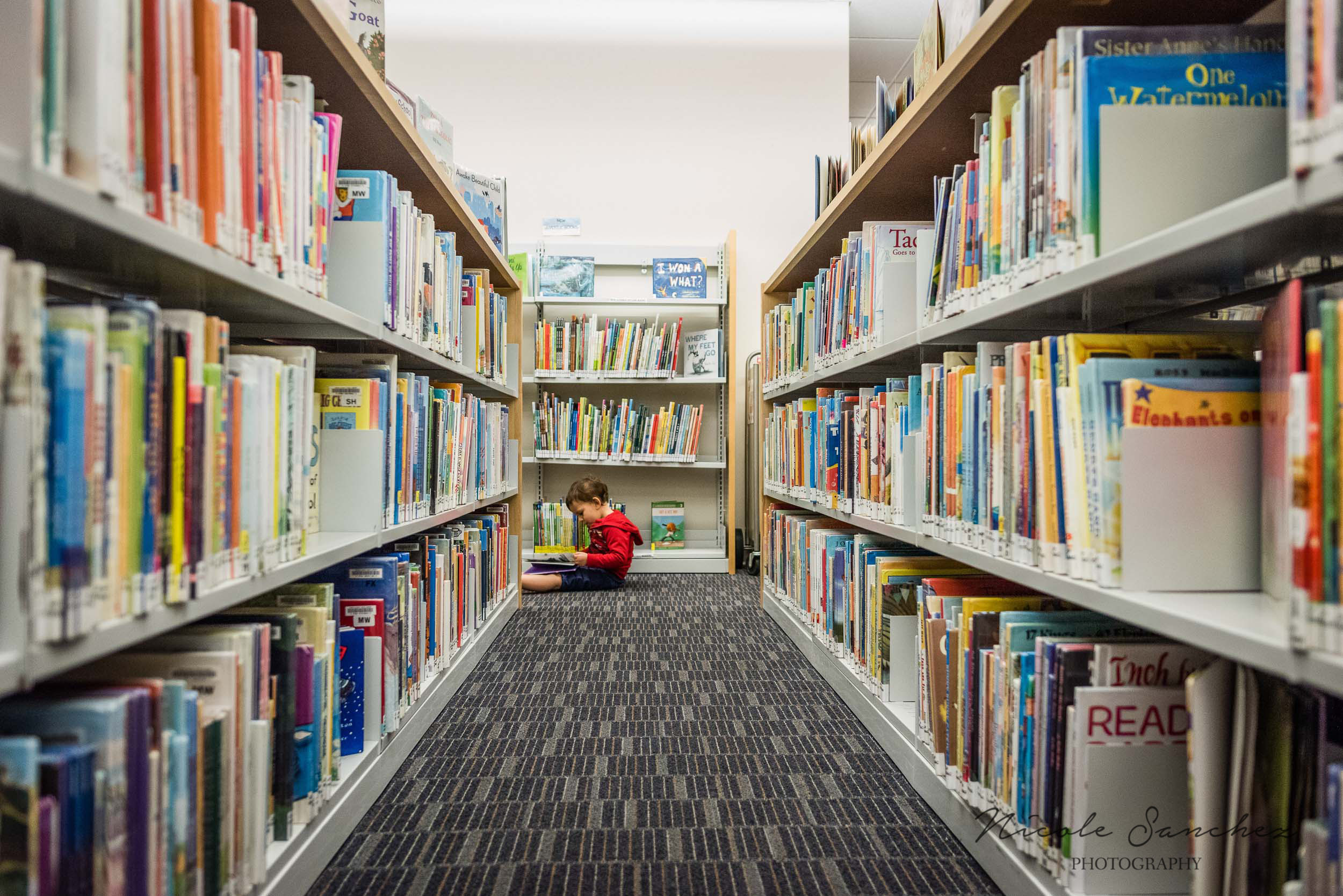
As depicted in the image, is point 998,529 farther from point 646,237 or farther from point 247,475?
point 646,237

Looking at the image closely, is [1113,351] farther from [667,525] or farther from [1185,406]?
[667,525]

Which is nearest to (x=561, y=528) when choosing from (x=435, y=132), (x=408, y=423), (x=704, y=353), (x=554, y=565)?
(x=554, y=565)

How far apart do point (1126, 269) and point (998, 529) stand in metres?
0.48

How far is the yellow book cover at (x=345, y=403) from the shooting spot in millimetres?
1521

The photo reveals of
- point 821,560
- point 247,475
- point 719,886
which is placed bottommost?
point 719,886

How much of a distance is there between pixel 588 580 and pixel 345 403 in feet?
7.78

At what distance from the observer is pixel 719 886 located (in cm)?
124

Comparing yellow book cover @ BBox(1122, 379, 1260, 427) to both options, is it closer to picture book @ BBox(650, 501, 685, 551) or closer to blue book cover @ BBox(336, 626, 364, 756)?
blue book cover @ BBox(336, 626, 364, 756)

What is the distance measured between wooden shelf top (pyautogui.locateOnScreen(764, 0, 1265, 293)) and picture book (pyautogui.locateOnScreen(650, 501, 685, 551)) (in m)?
2.28

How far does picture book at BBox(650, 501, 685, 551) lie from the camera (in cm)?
442

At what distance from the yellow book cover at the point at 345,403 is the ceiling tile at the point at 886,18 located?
415 centimetres

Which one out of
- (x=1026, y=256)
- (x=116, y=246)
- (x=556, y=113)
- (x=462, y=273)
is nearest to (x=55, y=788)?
(x=116, y=246)

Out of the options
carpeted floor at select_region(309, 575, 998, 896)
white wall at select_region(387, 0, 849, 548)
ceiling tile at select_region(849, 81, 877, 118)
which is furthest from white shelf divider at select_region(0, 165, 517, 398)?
ceiling tile at select_region(849, 81, 877, 118)

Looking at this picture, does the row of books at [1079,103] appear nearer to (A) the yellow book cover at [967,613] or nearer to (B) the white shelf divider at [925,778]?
(A) the yellow book cover at [967,613]
